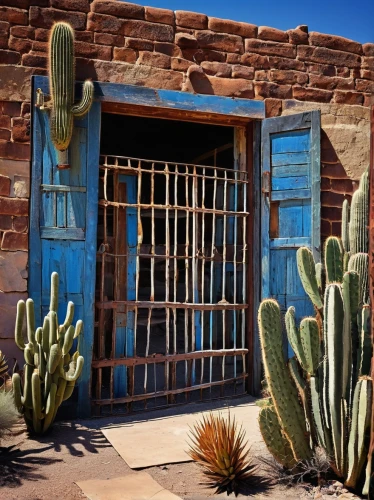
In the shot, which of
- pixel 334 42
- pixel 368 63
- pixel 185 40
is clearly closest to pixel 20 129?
pixel 185 40

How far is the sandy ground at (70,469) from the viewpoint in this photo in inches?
136

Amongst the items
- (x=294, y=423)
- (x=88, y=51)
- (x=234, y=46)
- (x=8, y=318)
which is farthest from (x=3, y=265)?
(x=234, y=46)

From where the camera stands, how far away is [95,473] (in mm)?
3799

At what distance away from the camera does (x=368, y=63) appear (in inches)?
245

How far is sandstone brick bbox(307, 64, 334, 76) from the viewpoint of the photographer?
236 inches

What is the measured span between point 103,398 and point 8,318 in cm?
132

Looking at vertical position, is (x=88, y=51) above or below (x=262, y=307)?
above

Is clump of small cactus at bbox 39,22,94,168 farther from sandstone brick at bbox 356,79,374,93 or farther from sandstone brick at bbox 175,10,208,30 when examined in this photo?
sandstone brick at bbox 356,79,374,93

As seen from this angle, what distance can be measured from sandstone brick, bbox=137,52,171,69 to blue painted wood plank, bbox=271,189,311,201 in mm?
1649

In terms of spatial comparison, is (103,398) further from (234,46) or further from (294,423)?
(234,46)

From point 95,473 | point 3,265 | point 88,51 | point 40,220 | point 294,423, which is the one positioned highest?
point 88,51

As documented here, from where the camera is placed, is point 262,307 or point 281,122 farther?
point 281,122

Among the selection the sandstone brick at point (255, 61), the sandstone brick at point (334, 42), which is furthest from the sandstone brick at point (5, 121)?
Result: the sandstone brick at point (334, 42)

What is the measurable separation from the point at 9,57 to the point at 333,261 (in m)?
3.27
